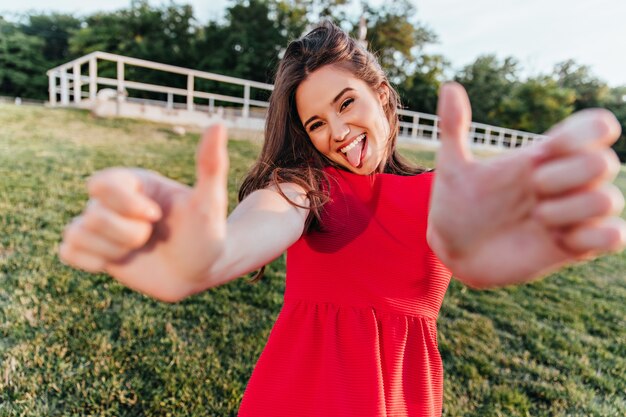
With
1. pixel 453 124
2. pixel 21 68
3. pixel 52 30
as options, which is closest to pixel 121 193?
pixel 453 124

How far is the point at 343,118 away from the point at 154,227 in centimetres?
79

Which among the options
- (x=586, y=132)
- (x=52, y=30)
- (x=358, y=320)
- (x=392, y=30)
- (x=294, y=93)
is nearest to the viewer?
(x=586, y=132)

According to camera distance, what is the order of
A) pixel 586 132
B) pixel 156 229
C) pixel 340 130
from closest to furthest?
1. pixel 586 132
2. pixel 156 229
3. pixel 340 130

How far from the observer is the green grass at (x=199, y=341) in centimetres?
246

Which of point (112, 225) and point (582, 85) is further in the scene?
point (582, 85)

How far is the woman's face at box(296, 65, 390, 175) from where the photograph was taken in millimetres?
1375

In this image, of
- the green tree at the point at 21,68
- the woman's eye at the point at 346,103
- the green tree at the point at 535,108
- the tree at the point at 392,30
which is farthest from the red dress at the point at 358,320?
the green tree at the point at 21,68

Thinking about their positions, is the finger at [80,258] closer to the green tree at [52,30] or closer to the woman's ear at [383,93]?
the woman's ear at [383,93]

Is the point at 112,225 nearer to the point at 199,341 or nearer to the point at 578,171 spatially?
the point at 578,171

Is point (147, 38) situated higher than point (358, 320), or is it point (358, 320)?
point (147, 38)

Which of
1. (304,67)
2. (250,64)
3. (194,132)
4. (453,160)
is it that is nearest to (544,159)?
A: (453,160)

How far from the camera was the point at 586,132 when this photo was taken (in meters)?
0.62

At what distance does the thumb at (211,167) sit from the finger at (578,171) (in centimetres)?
48

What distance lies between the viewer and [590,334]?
3918 mm
